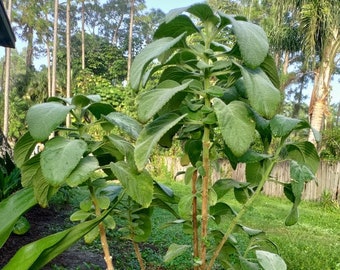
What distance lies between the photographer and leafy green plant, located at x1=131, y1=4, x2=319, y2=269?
2.01 ft

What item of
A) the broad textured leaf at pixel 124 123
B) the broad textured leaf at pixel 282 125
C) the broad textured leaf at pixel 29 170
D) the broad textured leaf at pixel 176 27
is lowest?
the broad textured leaf at pixel 29 170

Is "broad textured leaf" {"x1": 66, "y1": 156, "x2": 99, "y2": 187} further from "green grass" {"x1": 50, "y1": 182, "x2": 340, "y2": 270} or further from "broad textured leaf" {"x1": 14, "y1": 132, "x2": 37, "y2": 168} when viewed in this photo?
"green grass" {"x1": 50, "y1": 182, "x2": 340, "y2": 270}

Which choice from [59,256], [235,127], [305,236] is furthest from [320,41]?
[235,127]

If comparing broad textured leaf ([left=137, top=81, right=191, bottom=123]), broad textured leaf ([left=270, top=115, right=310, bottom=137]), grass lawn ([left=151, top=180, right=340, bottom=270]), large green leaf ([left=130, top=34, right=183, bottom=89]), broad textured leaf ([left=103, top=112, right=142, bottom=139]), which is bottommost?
grass lawn ([left=151, top=180, right=340, bottom=270])

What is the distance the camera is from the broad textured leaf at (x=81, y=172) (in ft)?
2.04

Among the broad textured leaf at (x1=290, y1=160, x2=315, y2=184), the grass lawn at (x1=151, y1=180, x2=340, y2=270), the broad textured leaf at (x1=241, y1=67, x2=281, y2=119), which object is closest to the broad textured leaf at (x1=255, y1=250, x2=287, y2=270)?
the broad textured leaf at (x1=290, y1=160, x2=315, y2=184)

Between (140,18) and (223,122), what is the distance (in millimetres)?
28287

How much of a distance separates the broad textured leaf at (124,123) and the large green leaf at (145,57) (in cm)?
9

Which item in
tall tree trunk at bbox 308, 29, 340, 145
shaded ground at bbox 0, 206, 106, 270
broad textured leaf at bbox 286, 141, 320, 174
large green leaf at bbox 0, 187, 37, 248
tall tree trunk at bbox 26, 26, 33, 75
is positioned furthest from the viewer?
tall tree trunk at bbox 26, 26, 33, 75

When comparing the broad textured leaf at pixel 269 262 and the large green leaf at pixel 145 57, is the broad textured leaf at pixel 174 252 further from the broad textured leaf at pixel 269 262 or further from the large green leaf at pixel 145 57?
the large green leaf at pixel 145 57

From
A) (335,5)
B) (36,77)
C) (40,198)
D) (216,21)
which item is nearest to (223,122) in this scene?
(216,21)

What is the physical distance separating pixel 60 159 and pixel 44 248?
13 centimetres

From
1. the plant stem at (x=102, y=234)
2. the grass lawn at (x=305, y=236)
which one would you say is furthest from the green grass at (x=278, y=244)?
the plant stem at (x=102, y=234)

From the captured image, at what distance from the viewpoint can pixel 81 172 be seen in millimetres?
636
